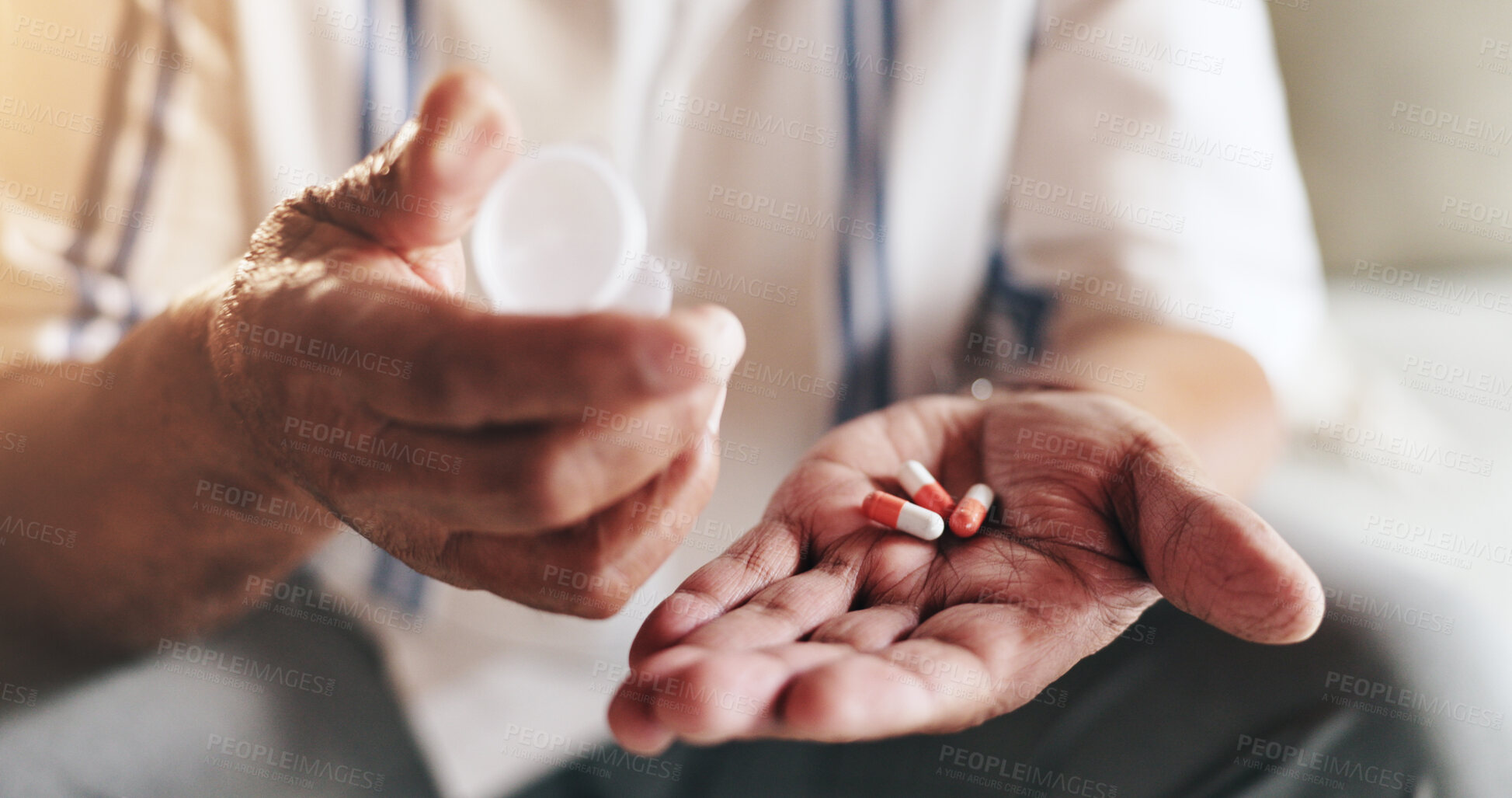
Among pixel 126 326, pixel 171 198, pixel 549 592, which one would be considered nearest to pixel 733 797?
pixel 549 592

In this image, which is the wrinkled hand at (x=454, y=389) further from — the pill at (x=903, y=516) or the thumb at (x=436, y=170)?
the pill at (x=903, y=516)

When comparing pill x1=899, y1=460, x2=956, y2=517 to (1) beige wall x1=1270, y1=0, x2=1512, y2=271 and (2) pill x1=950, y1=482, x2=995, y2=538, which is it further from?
(1) beige wall x1=1270, y1=0, x2=1512, y2=271

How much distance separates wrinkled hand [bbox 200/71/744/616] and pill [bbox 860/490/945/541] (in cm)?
22

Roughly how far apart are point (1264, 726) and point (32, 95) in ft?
6.60

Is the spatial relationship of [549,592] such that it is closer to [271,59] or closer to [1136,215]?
[271,59]

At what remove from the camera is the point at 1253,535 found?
2.09 feet

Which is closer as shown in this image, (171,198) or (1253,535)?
Result: (1253,535)

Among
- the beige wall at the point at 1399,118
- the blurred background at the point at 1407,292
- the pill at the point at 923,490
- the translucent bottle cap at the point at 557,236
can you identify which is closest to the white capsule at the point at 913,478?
the pill at the point at 923,490

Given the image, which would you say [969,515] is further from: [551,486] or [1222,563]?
[551,486]

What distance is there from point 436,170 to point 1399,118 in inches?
84.5

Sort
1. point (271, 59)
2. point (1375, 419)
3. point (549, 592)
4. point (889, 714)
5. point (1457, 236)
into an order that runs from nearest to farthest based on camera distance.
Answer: point (889, 714), point (549, 592), point (271, 59), point (1375, 419), point (1457, 236)

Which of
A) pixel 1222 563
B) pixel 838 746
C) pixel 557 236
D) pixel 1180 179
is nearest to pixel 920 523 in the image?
pixel 1222 563

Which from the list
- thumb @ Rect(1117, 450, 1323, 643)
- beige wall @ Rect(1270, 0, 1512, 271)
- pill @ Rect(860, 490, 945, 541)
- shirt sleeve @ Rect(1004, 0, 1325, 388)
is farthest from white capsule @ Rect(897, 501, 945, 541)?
beige wall @ Rect(1270, 0, 1512, 271)

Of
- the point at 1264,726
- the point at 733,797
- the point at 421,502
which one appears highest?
the point at 421,502
